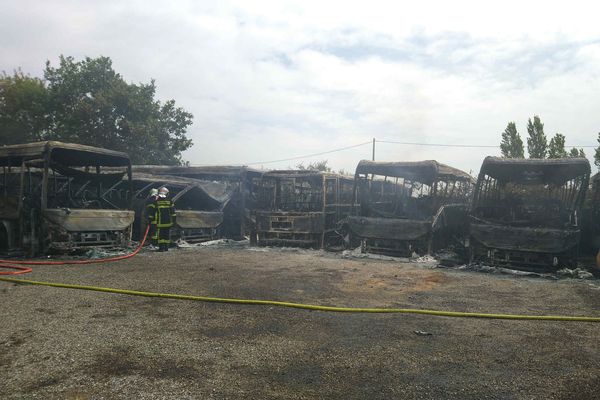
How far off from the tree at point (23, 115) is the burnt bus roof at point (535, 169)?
27.6 metres

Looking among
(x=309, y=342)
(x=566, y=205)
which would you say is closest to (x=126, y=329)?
(x=309, y=342)

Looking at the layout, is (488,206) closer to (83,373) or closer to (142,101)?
(83,373)

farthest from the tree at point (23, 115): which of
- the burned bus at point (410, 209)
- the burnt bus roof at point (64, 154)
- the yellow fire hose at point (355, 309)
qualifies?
the yellow fire hose at point (355, 309)

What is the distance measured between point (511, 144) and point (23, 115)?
31178mm

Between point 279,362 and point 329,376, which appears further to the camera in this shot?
point 279,362

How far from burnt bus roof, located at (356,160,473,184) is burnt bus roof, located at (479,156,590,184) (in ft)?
3.90

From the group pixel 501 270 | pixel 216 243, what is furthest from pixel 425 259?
pixel 216 243

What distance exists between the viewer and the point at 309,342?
4020 millimetres

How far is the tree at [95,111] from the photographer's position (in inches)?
1063

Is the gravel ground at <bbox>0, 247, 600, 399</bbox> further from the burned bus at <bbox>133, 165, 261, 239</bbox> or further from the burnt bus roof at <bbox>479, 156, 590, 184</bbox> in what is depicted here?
the burned bus at <bbox>133, 165, 261, 239</bbox>

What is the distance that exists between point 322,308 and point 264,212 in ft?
24.2

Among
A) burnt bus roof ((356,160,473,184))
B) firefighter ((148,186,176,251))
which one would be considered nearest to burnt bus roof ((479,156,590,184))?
burnt bus roof ((356,160,473,184))

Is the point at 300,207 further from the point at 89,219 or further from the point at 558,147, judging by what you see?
the point at 558,147

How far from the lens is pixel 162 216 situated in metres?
10.8
